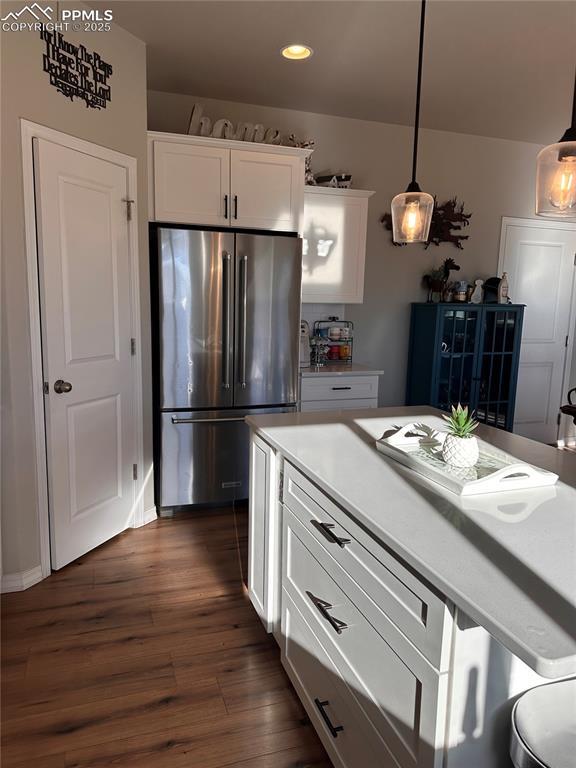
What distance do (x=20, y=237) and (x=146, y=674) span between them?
74.1 inches

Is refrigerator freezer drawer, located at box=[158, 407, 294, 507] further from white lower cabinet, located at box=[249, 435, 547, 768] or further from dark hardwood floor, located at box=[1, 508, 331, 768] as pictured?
white lower cabinet, located at box=[249, 435, 547, 768]

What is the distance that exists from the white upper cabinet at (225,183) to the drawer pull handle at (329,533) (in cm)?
232

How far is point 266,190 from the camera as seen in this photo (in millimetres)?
3455

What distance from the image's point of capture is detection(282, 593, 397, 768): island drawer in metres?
1.33

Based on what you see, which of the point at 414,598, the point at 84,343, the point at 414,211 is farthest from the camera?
the point at 84,343

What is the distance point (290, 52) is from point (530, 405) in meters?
3.71

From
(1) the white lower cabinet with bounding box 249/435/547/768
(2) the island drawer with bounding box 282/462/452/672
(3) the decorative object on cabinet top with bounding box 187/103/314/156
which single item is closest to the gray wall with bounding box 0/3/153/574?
(3) the decorative object on cabinet top with bounding box 187/103/314/156

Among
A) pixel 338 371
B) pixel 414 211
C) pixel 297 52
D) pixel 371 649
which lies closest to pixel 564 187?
pixel 414 211

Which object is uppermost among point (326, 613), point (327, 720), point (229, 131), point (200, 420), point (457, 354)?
point (229, 131)

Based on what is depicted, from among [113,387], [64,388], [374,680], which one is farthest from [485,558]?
[113,387]

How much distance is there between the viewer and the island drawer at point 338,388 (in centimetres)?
376

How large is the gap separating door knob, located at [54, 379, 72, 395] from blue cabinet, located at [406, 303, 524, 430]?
2.77 meters

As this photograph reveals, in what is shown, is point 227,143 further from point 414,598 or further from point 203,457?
point 414,598

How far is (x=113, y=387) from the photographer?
9.80 feet
